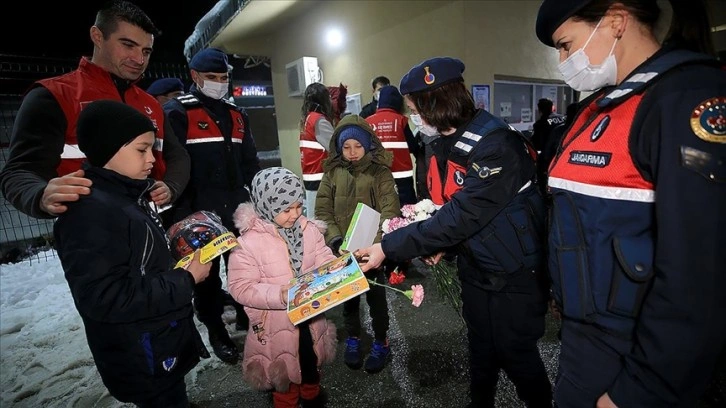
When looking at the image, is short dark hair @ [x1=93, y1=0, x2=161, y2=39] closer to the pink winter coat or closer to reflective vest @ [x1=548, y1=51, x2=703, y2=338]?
the pink winter coat

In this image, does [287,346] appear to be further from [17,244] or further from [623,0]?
[17,244]

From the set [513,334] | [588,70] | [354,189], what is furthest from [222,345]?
[588,70]

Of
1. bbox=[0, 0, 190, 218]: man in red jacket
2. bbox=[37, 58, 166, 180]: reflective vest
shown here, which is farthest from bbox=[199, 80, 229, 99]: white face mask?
bbox=[37, 58, 166, 180]: reflective vest

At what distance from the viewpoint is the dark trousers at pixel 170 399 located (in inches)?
68.0

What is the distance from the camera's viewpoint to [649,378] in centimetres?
95

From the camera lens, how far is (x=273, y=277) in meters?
2.08

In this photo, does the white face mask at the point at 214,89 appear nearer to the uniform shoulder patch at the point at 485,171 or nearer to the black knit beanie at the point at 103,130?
the black knit beanie at the point at 103,130

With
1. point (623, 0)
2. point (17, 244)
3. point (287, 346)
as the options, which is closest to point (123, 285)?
point (287, 346)

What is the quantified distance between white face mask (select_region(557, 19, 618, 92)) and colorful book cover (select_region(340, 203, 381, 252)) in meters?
1.20

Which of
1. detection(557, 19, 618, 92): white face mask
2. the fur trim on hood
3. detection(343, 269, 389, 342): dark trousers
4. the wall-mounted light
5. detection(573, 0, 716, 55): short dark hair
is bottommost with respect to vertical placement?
detection(343, 269, 389, 342): dark trousers

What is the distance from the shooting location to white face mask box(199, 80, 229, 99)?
3199mm

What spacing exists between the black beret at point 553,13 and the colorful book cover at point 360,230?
1.21m

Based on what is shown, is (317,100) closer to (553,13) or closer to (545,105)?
(553,13)

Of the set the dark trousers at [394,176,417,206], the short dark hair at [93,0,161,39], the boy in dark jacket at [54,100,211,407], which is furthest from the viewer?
the dark trousers at [394,176,417,206]
